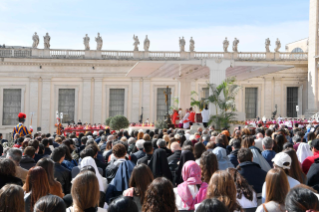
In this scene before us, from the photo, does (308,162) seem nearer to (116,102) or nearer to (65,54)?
(116,102)

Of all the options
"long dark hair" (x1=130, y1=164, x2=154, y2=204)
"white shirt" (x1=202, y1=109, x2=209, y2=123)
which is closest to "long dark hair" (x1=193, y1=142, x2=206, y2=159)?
"long dark hair" (x1=130, y1=164, x2=154, y2=204)

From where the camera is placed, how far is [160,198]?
3.42 m

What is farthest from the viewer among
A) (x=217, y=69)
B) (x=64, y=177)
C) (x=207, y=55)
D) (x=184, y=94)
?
(x=207, y=55)

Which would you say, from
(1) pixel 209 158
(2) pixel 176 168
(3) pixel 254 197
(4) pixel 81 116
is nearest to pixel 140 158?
(2) pixel 176 168

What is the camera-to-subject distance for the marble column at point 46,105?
106 ft

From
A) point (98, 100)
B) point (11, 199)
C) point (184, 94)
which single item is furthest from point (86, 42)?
point (11, 199)

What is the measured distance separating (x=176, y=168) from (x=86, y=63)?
2657 centimetres

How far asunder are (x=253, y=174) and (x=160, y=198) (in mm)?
2626

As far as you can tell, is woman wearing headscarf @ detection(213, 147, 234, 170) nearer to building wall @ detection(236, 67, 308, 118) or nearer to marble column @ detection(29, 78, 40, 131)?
marble column @ detection(29, 78, 40, 131)

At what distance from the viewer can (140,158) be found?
7742mm

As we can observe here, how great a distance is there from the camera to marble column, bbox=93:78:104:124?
33281mm

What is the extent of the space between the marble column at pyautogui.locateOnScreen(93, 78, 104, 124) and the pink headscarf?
28.9 metres

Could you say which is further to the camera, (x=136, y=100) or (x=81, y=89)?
(x=136, y=100)

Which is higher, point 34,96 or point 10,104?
point 34,96
